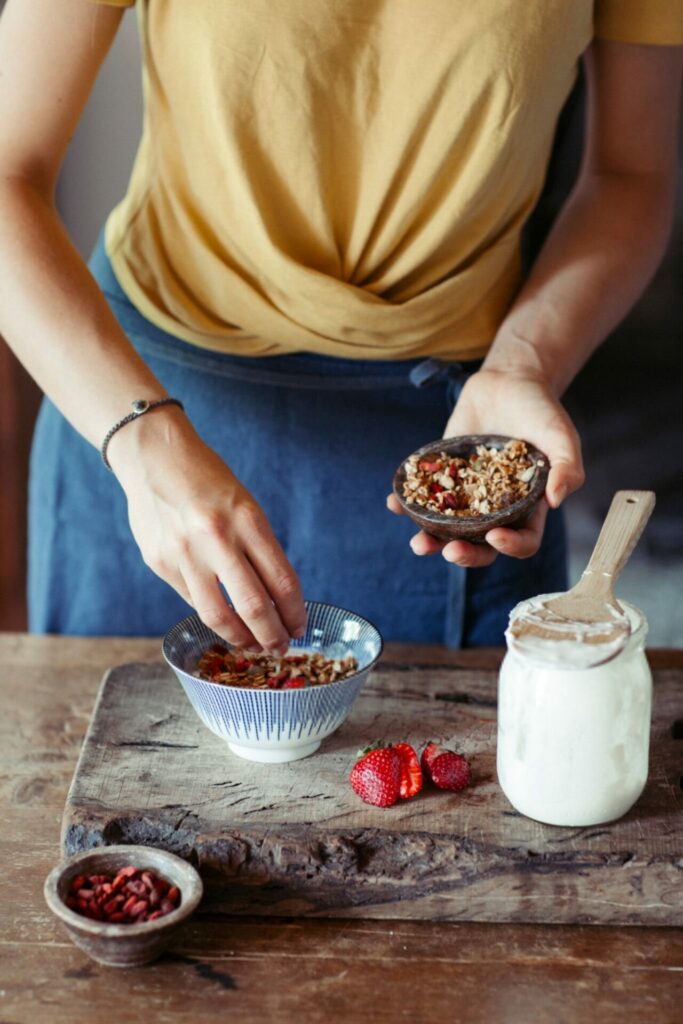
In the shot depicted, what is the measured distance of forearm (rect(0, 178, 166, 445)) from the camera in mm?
1207

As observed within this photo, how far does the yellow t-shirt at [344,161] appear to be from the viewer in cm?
129

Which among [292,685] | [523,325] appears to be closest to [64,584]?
[292,685]

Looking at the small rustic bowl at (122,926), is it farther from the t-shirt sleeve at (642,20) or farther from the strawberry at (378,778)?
the t-shirt sleeve at (642,20)

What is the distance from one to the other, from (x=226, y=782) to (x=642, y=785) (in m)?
0.41

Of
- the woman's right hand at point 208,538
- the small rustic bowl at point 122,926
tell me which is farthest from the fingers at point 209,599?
the small rustic bowl at point 122,926

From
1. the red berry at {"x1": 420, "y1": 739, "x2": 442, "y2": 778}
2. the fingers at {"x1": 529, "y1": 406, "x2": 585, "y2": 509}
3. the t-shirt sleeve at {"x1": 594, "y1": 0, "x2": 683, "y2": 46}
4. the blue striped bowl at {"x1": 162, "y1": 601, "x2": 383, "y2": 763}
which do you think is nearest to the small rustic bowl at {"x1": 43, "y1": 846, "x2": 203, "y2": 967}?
the blue striped bowl at {"x1": 162, "y1": 601, "x2": 383, "y2": 763}

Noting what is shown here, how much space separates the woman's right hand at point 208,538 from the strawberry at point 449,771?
0.19m

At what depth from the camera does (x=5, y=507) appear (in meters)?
2.92

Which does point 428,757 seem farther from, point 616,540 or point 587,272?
point 587,272

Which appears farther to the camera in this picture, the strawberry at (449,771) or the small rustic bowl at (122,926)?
the strawberry at (449,771)

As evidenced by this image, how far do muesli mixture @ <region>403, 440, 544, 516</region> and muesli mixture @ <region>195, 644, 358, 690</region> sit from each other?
20cm

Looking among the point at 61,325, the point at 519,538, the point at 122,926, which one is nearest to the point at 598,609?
the point at 519,538

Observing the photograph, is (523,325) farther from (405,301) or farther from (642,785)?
(642,785)

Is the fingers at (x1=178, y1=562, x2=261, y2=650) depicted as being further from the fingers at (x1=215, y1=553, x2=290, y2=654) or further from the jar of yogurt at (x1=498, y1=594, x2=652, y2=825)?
the jar of yogurt at (x1=498, y1=594, x2=652, y2=825)
